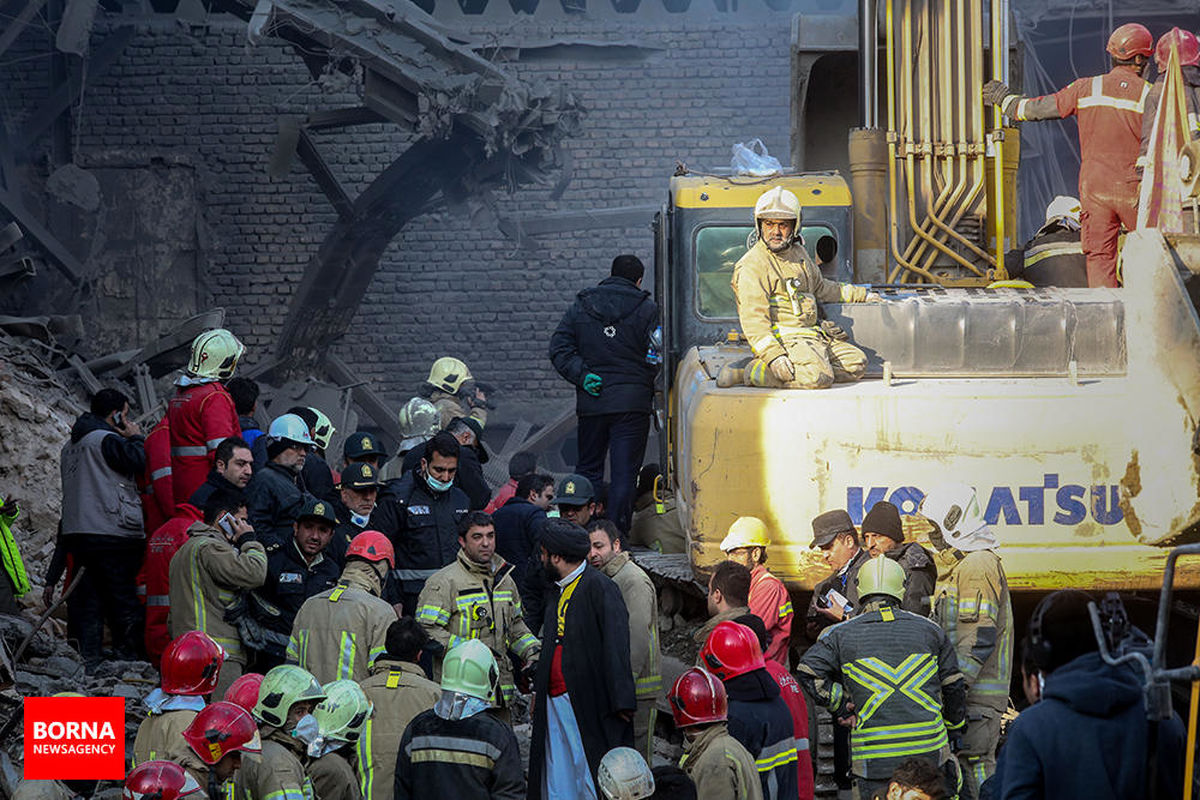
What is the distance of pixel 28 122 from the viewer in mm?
18391

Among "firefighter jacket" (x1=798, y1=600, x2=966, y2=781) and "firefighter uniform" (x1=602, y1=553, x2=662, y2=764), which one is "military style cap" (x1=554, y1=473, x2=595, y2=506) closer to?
"firefighter uniform" (x1=602, y1=553, x2=662, y2=764)

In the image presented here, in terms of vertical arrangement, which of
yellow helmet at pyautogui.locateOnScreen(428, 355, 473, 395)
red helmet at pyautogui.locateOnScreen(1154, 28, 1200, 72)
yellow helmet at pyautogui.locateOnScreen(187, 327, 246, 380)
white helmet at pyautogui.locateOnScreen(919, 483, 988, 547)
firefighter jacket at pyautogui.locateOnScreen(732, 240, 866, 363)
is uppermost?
red helmet at pyautogui.locateOnScreen(1154, 28, 1200, 72)

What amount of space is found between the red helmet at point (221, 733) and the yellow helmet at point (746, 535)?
2596 millimetres

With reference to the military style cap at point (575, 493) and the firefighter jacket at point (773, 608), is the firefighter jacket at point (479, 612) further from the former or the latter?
the military style cap at point (575, 493)

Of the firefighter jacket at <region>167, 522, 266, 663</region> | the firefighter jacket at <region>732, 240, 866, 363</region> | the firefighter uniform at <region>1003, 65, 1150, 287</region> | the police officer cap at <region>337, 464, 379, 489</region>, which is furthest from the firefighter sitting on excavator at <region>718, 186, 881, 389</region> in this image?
the firefighter jacket at <region>167, 522, 266, 663</region>

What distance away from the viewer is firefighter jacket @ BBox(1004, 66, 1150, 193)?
9195mm

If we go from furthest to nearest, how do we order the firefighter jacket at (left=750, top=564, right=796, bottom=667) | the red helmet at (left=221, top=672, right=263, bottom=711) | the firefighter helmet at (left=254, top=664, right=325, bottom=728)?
the firefighter jacket at (left=750, top=564, right=796, bottom=667)
the red helmet at (left=221, top=672, right=263, bottom=711)
the firefighter helmet at (left=254, top=664, right=325, bottom=728)

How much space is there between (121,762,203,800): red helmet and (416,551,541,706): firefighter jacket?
2.01m

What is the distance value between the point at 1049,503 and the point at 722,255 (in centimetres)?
324

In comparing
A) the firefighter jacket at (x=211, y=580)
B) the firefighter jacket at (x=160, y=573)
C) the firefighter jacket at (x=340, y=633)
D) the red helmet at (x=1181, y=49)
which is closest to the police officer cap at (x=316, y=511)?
the firefighter jacket at (x=211, y=580)

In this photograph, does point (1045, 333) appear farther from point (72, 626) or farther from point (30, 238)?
point (30, 238)

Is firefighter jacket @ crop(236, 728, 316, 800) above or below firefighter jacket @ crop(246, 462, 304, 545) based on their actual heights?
below

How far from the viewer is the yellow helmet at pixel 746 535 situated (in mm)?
7320

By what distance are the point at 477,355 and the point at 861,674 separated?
531 inches
